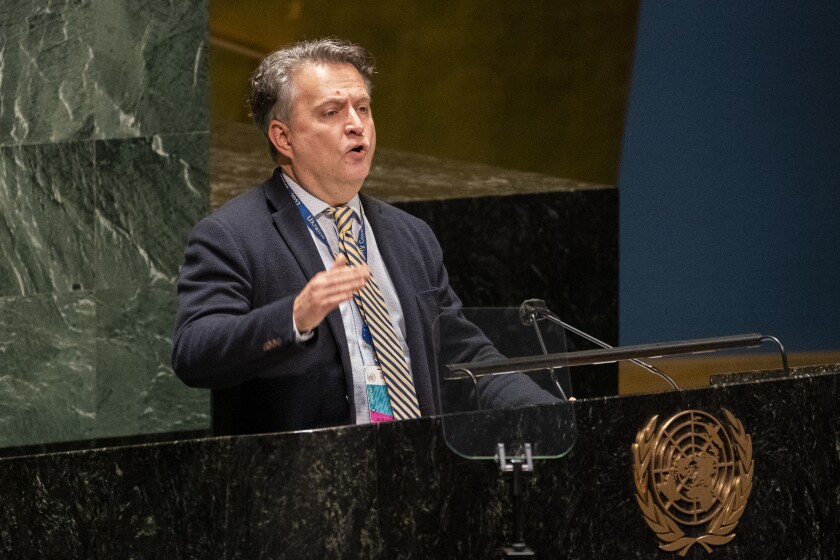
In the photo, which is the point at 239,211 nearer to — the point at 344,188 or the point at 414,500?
the point at 344,188

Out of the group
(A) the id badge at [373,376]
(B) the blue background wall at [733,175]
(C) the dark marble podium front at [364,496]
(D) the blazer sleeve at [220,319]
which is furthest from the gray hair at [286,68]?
(B) the blue background wall at [733,175]

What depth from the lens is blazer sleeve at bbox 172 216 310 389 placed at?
279 centimetres

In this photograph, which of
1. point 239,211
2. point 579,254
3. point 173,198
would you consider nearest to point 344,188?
point 239,211

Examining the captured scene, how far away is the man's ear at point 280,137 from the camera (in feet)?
11.0

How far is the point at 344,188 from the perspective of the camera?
3324 mm

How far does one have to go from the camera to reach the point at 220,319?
2898 millimetres

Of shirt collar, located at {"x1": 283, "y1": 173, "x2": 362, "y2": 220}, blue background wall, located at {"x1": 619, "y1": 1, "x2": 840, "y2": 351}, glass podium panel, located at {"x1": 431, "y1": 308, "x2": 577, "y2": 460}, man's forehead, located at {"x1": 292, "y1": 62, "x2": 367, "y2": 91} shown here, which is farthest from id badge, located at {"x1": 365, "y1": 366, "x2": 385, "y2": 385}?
blue background wall, located at {"x1": 619, "y1": 1, "x2": 840, "y2": 351}

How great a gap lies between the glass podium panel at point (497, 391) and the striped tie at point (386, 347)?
0.81ft

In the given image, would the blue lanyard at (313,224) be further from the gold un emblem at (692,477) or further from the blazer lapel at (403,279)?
the gold un emblem at (692,477)

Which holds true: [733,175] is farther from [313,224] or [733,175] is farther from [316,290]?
A: [316,290]

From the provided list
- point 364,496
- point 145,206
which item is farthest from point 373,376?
point 145,206

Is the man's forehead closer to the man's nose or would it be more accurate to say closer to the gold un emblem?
the man's nose

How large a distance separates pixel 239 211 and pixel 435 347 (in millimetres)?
646

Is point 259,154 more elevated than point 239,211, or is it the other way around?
point 259,154
